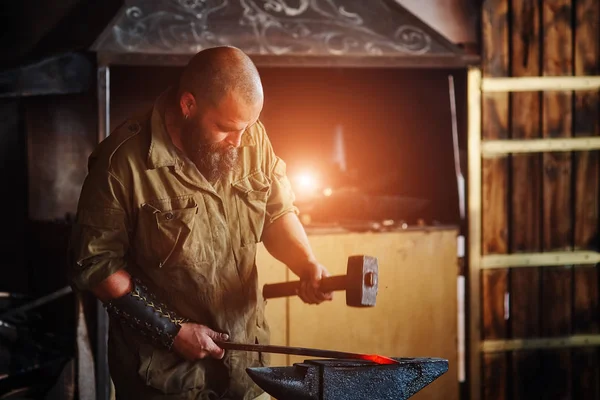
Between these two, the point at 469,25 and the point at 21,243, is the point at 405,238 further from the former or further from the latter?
the point at 21,243

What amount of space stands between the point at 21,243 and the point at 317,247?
234 cm

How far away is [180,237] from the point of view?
314 cm

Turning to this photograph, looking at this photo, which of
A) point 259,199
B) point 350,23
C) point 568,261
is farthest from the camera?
point 568,261

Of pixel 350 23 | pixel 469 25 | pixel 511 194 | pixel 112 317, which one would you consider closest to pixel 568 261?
pixel 511 194

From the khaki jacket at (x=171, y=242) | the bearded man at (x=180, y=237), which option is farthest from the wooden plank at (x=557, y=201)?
the khaki jacket at (x=171, y=242)

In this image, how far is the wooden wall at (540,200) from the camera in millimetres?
5504

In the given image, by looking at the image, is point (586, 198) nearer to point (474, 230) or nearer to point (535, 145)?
point (535, 145)

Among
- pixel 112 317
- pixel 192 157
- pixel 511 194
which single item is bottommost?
pixel 511 194

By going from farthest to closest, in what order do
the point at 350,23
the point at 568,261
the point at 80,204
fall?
the point at 568,261 < the point at 350,23 < the point at 80,204

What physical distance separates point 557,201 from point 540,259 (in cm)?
42

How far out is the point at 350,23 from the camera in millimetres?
5316

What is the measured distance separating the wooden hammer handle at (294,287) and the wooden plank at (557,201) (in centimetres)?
270

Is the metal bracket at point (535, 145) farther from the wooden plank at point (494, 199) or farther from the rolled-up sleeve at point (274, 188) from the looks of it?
the rolled-up sleeve at point (274, 188)

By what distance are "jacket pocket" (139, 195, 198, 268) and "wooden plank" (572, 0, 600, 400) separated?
3.43 m
